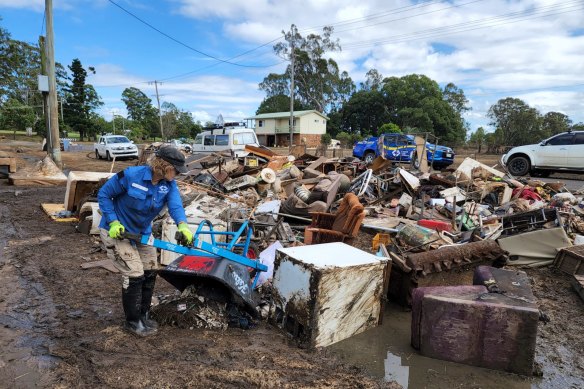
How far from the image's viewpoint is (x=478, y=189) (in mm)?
9109

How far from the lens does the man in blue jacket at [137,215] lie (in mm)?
2873

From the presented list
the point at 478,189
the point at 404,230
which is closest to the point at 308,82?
the point at 478,189

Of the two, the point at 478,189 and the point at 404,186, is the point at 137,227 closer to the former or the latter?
the point at 404,186

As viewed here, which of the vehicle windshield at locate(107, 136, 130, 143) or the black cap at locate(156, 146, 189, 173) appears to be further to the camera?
the vehicle windshield at locate(107, 136, 130, 143)

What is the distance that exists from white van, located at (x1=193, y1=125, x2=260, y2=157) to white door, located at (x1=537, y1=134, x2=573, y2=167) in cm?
1044

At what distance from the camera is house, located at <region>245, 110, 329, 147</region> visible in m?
43.4

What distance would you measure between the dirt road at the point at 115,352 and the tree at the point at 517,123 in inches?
1395

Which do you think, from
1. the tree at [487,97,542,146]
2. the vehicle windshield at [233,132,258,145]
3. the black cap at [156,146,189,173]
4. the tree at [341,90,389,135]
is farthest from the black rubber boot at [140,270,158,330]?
the tree at [341,90,389,135]

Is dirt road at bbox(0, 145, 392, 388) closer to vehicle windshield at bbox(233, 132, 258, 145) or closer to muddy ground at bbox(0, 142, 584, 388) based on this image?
muddy ground at bbox(0, 142, 584, 388)

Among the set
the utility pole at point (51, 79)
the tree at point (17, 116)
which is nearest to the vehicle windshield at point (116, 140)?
the utility pole at point (51, 79)

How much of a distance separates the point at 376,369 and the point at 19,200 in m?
9.82

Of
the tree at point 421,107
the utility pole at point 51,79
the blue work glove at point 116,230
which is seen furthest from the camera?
the tree at point 421,107

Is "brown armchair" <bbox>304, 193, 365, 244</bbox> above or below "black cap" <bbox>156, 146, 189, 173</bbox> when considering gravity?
below

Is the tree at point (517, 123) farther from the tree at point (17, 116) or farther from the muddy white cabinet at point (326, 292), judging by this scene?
the tree at point (17, 116)
